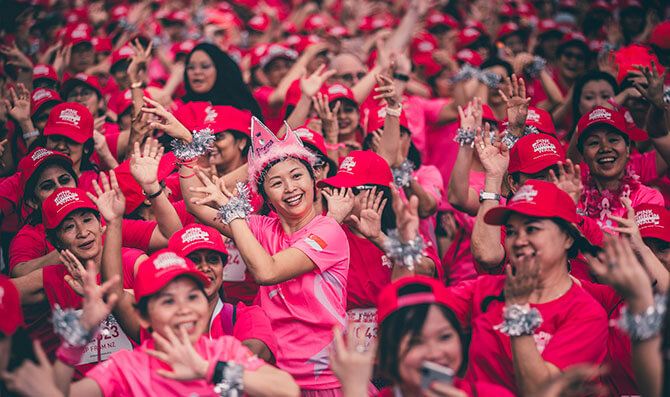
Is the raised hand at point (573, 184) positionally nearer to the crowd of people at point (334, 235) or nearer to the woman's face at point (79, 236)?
the crowd of people at point (334, 235)

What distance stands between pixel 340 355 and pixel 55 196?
2756 millimetres

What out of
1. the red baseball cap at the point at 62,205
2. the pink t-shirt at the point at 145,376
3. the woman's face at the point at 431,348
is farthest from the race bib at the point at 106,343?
the woman's face at the point at 431,348

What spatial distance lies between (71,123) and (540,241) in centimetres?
435

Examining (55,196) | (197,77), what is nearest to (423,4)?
(197,77)

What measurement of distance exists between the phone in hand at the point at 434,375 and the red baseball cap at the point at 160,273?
4.53 feet

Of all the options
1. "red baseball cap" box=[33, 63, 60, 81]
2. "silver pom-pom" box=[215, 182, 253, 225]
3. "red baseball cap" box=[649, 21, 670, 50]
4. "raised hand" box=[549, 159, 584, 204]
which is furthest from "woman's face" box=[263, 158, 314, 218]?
"red baseball cap" box=[649, 21, 670, 50]

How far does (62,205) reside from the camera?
4.60 m

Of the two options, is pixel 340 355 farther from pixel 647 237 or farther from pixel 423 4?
pixel 423 4

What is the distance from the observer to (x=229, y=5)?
12.9m

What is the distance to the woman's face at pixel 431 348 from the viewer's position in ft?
10.4

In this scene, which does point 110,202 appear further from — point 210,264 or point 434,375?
point 434,375

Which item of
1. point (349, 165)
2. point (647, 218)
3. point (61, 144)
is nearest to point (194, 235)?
point (349, 165)

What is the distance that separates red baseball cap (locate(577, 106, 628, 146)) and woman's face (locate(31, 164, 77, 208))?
449 centimetres

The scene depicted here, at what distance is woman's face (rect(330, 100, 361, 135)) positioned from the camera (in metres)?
6.72
